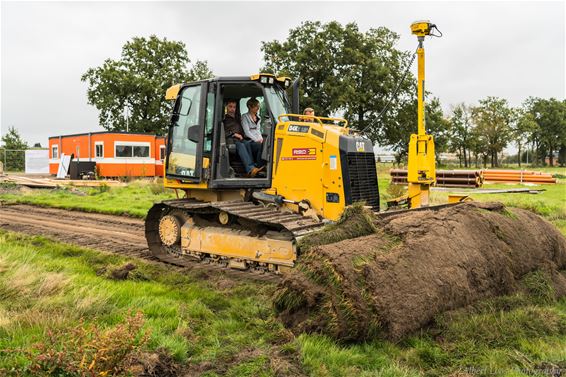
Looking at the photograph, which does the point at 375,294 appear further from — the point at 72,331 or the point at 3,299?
the point at 3,299

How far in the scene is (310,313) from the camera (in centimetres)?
516

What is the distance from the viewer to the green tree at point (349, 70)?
3831 cm

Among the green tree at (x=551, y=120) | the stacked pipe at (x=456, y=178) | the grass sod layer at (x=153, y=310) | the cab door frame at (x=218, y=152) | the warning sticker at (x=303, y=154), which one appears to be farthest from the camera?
the green tree at (x=551, y=120)

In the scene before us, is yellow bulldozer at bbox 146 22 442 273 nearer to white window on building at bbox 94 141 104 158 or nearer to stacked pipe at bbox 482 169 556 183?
stacked pipe at bbox 482 169 556 183

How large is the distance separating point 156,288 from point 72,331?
269 centimetres

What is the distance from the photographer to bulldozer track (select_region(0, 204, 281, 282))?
332 inches

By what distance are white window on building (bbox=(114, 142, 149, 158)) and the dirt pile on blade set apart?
2839 centimetres

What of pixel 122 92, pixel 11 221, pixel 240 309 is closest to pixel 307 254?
pixel 240 309

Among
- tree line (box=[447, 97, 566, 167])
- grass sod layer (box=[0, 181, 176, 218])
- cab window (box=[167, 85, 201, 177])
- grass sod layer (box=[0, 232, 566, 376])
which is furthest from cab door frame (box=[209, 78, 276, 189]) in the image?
tree line (box=[447, 97, 566, 167])

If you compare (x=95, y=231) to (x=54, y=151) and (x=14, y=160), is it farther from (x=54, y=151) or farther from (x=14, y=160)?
(x=14, y=160)

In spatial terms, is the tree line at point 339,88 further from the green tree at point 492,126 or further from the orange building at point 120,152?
the orange building at point 120,152

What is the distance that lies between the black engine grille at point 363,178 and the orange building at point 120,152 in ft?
80.7

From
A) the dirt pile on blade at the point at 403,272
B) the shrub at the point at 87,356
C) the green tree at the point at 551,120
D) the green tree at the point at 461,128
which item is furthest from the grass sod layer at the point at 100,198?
the green tree at the point at 551,120

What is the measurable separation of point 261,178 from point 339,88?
30414mm
